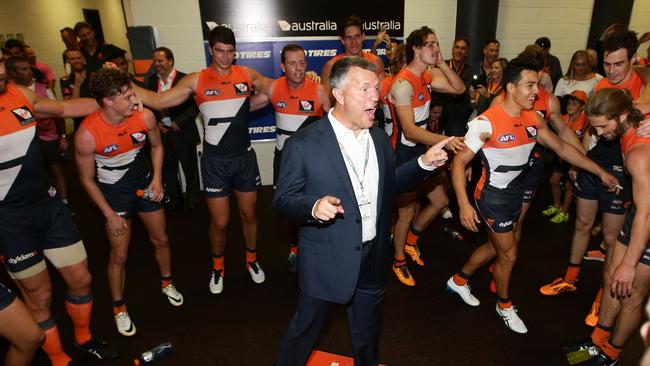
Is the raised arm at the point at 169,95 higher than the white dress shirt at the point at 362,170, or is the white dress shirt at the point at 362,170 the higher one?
the raised arm at the point at 169,95

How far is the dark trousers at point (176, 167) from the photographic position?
197 inches

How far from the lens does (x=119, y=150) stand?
8.86 feet

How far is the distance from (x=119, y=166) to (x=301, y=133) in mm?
1472

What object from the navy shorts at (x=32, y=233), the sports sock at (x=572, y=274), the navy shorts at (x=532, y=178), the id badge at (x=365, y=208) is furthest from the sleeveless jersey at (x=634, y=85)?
the navy shorts at (x=32, y=233)

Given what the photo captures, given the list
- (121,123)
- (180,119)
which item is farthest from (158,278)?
(180,119)

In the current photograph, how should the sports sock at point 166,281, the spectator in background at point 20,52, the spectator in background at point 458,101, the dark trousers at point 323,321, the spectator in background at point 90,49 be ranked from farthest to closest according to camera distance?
the spectator in background at point 90,49, the spectator in background at point 458,101, the spectator in background at point 20,52, the sports sock at point 166,281, the dark trousers at point 323,321

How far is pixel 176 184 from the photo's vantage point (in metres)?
5.16

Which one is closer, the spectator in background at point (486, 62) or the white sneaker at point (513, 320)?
the white sneaker at point (513, 320)

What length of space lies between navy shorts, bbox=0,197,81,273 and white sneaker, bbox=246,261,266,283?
4.81 ft

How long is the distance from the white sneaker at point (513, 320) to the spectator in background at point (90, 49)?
5337mm

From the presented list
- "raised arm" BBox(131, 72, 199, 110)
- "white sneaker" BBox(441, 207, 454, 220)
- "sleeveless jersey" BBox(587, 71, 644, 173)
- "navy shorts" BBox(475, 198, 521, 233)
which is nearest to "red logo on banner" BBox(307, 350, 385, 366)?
"navy shorts" BBox(475, 198, 521, 233)

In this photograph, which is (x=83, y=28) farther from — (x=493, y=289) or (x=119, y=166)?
(x=493, y=289)

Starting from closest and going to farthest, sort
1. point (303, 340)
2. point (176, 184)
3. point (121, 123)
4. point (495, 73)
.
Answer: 1. point (303, 340)
2. point (121, 123)
3. point (495, 73)
4. point (176, 184)

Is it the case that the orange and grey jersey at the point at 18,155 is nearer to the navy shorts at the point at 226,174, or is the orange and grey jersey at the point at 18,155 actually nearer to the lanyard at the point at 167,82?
the navy shorts at the point at 226,174
